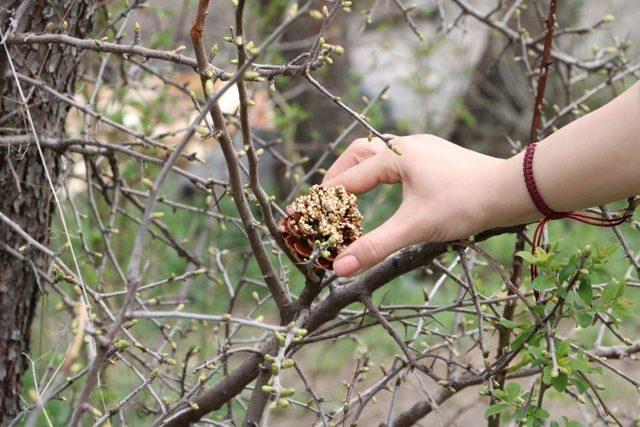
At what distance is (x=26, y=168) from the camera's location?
2092 millimetres

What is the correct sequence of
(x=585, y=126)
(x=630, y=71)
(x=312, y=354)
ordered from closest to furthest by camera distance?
(x=585, y=126)
(x=630, y=71)
(x=312, y=354)

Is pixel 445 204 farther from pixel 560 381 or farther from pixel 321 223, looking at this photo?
pixel 560 381

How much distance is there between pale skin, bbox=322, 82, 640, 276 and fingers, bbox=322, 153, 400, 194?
0.08 ft

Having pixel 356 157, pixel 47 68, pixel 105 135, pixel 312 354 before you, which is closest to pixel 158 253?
pixel 105 135

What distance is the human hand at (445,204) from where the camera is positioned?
4.99 ft

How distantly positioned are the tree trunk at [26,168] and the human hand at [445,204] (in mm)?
920

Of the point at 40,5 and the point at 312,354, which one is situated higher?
the point at 40,5

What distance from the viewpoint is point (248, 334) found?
4645mm

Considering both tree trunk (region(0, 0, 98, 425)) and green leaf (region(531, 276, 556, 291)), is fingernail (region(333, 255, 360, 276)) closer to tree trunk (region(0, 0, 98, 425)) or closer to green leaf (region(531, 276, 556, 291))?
green leaf (region(531, 276, 556, 291))

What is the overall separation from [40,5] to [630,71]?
67.5 inches

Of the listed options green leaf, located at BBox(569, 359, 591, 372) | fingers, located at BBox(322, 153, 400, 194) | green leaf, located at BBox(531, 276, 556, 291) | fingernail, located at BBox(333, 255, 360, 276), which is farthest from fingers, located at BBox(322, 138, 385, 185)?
green leaf, located at BBox(569, 359, 591, 372)

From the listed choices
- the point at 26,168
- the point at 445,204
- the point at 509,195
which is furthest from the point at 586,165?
the point at 26,168

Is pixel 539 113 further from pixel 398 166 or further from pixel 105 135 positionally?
pixel 105 135

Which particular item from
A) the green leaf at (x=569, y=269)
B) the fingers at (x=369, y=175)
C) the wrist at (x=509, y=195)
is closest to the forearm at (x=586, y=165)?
the wrist at (x=509, y=195)
